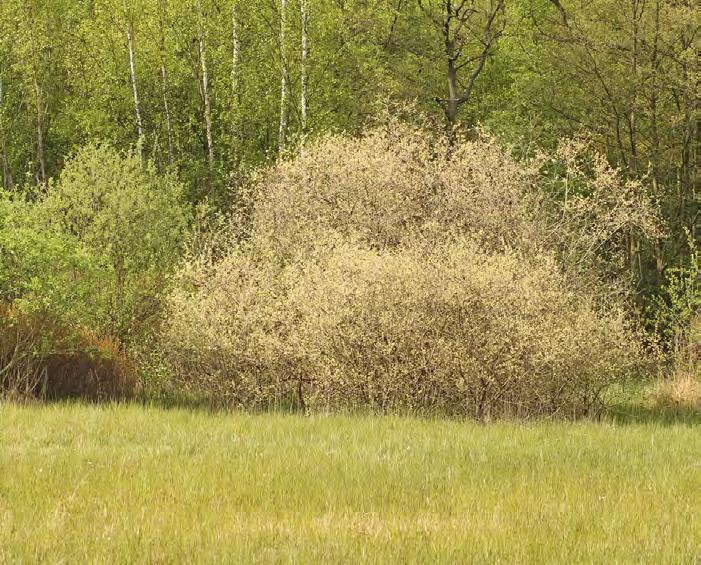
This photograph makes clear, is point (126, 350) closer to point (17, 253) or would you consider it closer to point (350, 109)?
point (17, 253)

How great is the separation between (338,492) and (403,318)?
7.41 metres

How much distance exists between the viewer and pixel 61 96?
41.2 meters

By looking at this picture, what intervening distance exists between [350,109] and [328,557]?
29595mm

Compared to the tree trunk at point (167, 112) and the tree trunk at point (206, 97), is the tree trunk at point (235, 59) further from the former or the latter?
the tree trunk at point (167, 112)

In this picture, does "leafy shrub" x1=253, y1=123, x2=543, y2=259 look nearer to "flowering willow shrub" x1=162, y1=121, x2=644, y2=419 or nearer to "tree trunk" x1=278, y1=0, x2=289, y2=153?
"flowering willow shrub" x1=162, y1=121, x2=644, y2=419

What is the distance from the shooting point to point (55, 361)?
18.1 metres

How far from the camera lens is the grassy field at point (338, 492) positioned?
20.5 ft

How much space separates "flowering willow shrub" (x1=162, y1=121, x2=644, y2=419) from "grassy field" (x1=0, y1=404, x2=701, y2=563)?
2.80 m

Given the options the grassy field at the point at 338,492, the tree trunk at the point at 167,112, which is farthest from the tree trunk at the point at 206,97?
the grassy field at the point at 338,492

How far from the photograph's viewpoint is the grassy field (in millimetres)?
6242

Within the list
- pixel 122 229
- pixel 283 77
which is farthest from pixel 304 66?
pixel 122 229

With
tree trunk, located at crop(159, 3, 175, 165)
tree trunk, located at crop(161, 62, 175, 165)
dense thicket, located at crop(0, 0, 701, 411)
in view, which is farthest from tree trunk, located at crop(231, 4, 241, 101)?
tree trunk, located at crop(161, 62, 175, 165)

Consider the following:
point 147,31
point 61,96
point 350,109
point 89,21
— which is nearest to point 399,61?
point 350,109

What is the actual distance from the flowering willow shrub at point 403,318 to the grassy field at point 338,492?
280 cm
